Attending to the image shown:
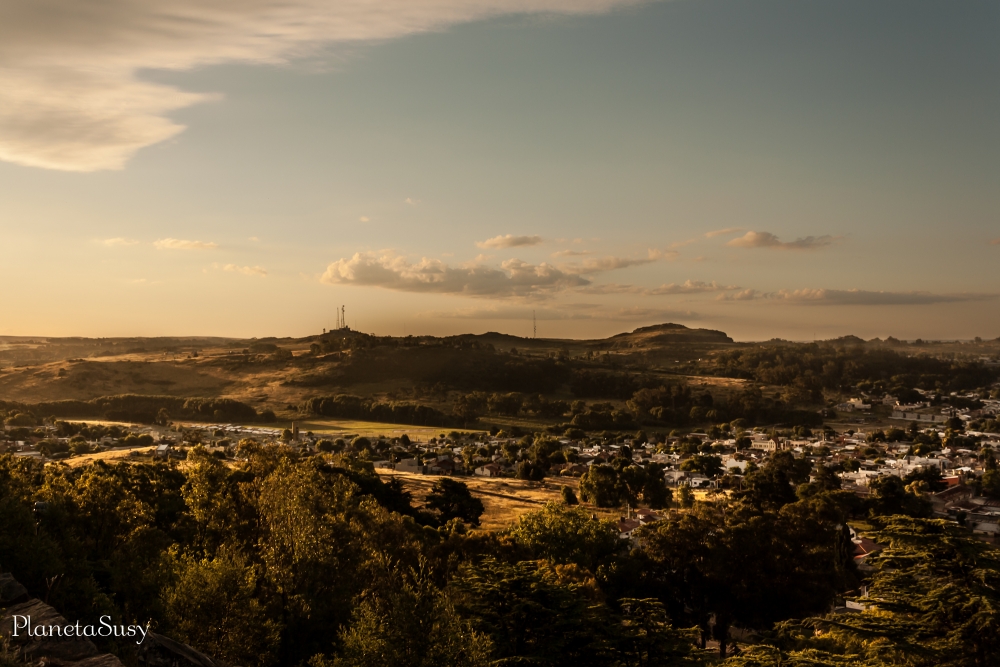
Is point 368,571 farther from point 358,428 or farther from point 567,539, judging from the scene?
point 358,428

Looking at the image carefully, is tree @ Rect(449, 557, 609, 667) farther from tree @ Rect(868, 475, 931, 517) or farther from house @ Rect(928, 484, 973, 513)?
house @ Rect(928, 484, 973, 513)

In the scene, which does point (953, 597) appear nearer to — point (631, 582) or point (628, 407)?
point (631, 582)

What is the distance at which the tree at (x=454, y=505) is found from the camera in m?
43.5

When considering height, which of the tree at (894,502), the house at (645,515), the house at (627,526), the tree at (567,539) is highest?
the tree at (567,539)

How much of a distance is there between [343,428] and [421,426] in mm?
13103

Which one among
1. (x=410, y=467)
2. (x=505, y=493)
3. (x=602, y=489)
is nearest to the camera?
(x=602, y=489)

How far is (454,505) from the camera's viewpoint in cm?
4412

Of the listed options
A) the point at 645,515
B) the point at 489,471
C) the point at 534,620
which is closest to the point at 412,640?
the point at 534,620

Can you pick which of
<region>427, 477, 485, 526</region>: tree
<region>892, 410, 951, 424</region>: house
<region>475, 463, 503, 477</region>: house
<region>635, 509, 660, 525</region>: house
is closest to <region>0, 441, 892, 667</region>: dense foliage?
<region>427, 477, 485, 526</region>: tree

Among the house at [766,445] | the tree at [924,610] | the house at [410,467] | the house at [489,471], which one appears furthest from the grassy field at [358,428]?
the tree at [924,610]

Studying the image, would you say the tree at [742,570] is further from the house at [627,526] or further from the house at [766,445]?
the house at [766,445]

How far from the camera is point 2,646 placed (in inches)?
408

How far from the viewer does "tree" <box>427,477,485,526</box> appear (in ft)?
143

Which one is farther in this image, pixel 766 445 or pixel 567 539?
pixel 766 445
